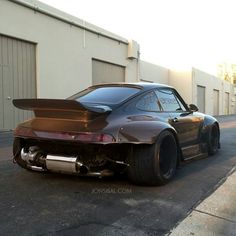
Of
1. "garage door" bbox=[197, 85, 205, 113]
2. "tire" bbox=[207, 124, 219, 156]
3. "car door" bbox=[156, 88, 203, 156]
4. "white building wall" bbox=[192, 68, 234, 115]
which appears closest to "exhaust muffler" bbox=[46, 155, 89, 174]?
"car door" bbox=[156, 88, 203, 156]

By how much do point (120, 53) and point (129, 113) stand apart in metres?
16.6

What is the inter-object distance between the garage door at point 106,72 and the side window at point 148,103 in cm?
1365

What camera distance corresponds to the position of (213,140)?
780 centimetres

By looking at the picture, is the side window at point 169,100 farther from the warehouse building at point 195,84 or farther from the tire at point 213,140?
the warehouse building at point 195,84

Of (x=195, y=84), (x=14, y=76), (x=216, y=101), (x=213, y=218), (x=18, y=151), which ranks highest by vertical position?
(x=195, y=84)

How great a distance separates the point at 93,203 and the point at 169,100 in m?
2.60

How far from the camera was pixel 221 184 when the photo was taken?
17.5 ft

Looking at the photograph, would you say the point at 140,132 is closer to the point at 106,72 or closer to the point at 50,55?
the point at 50,55

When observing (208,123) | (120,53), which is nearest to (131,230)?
(208,123)

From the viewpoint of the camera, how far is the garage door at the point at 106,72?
19.4 m

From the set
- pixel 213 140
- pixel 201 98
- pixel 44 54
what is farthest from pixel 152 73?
pixel 213 140

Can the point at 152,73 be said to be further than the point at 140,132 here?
Yes

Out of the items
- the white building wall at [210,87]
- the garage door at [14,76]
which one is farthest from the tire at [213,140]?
the white building wall at [210,87]

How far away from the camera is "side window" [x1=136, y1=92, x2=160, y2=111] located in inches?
213
